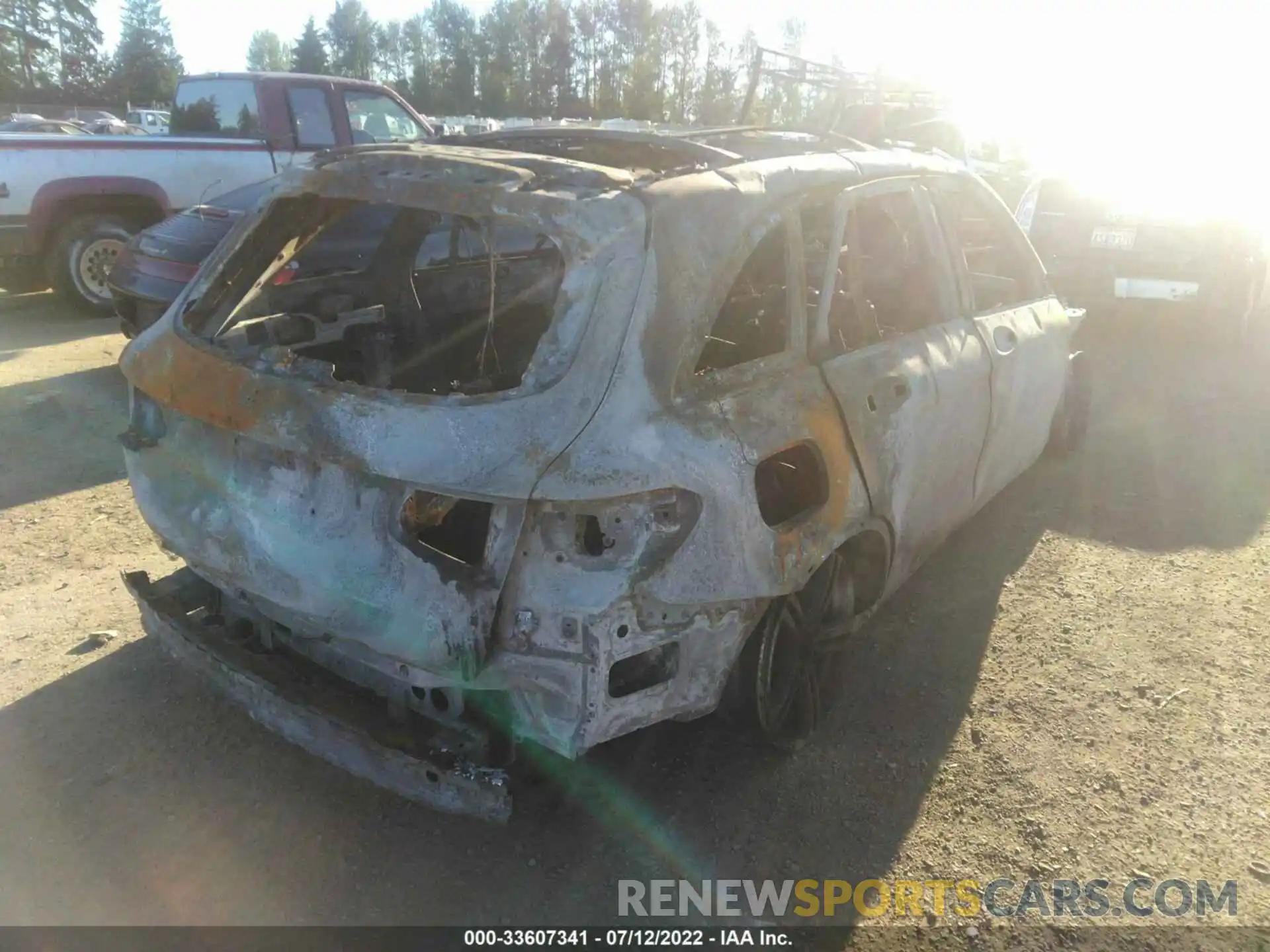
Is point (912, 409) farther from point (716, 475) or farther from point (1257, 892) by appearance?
point (1257, 892)

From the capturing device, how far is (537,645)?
7.02ft

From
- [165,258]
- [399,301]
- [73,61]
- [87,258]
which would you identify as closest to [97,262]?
[87,258]

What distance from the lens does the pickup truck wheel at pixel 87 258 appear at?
8.36 meters

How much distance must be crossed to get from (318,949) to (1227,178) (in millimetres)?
9007

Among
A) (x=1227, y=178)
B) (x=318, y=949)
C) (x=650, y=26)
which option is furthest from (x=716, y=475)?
(x=650, y=26)

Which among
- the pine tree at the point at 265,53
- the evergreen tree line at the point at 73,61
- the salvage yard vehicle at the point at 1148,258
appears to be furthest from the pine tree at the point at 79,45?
the salvage yard vehicle at the point at 1148,258

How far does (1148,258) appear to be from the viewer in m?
7.72

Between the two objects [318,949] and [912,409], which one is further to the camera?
[912,409]

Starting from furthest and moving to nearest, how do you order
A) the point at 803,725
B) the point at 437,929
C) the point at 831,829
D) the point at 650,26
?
the point at 650,26, the point at 803,725, the point at 831,829, the point at 437,929

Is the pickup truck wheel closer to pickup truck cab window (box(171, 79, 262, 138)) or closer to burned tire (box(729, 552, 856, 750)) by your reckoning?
pickup truck cab window (box(171, 79, 262, 138))

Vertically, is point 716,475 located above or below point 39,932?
above

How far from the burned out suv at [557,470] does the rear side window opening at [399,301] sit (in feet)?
0.07

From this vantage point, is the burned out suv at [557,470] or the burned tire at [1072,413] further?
the burned tire at [1072,413]

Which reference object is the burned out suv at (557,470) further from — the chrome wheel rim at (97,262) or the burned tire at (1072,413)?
the chrome wheel rim at (97,262)
